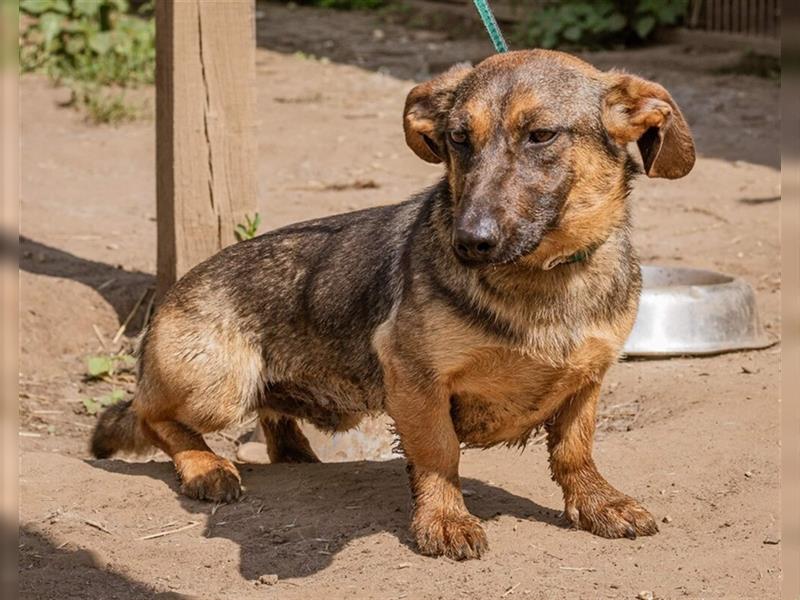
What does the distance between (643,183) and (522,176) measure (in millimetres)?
5750

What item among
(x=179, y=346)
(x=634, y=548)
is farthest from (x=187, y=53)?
(x=634, y=548)

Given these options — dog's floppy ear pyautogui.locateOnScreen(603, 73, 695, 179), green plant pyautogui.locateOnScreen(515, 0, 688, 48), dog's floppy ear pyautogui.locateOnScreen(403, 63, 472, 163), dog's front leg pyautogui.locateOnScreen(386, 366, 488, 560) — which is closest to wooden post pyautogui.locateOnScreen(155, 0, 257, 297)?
dog's floppy ear pyautogui.locateOnScreen(403, 63, 472, 163)

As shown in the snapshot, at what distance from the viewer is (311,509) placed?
4086 mm

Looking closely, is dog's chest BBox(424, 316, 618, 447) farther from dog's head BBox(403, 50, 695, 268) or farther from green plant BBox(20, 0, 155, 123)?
green plant BBox(20, 0, 155, 123)

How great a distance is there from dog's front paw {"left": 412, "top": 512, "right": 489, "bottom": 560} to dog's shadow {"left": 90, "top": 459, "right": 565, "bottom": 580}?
10 centimetres

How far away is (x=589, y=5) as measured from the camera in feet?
44.9

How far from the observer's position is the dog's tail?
16.1 ft

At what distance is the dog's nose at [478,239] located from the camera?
10.2ft

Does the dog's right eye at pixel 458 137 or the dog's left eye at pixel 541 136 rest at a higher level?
the dog's left eye at pixel 541 136

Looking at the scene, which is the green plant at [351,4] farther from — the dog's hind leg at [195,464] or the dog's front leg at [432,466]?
the dog's front leg at [432,466]

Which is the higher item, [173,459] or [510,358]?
[510,358]

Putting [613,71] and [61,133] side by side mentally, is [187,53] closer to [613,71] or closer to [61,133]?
[613,71]

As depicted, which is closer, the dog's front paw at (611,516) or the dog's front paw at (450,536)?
the dog's front paw at (450,536)

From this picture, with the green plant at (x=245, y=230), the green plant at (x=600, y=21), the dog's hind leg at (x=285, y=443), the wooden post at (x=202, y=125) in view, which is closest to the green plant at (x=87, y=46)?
the green plant at (x=600, y=21)
